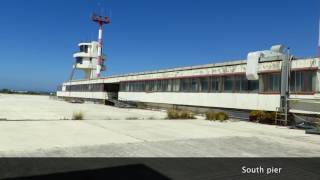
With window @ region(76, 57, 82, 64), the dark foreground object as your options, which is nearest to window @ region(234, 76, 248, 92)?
the dark foreground object

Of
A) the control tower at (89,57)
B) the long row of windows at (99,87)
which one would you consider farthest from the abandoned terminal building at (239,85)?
the control tower at (89,57)

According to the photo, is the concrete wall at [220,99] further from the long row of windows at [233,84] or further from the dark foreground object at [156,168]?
the dark foreground object at [156,168]

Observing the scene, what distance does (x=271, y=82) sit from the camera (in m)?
26.1

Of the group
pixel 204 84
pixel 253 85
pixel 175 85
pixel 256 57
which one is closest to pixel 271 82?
pixel 253 85

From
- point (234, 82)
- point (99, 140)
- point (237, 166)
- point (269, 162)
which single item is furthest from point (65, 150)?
point (234, 82)

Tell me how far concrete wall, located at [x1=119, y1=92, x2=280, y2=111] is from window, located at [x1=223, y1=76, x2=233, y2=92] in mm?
416

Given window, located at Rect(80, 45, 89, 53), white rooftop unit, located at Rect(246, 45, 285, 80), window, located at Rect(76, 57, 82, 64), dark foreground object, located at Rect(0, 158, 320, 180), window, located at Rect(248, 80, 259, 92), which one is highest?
window, located at Rect(80, 45, 89, 53)

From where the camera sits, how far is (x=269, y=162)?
33.3 ft

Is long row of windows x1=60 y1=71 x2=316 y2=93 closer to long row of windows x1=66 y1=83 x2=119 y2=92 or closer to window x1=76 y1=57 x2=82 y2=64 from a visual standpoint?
long row of windows x1=66 y1=83 x2=119 y2=92

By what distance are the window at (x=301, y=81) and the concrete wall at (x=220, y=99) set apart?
1.44 m

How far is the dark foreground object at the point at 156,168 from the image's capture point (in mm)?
8023

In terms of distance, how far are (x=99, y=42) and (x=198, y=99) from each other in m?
44.3

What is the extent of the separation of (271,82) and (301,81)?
2.71 m

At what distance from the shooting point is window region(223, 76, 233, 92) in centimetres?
3047
